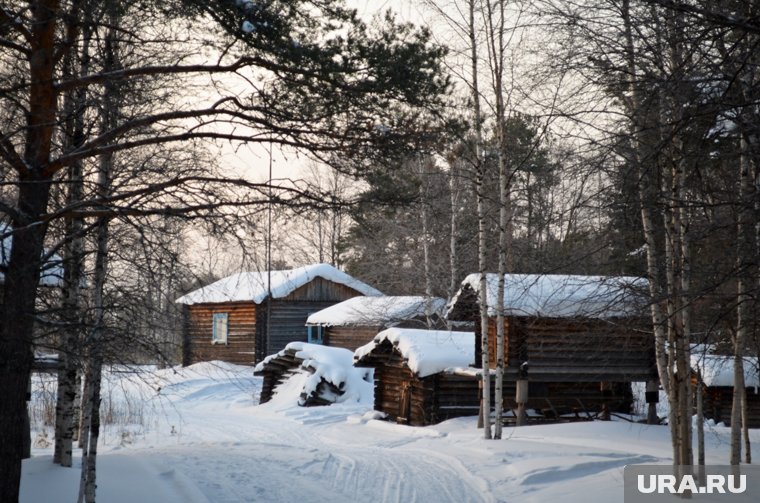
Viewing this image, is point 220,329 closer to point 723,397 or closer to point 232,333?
point 232,333

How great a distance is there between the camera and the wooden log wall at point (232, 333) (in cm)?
3781

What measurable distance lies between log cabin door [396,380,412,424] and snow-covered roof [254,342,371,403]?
4132 millimetres

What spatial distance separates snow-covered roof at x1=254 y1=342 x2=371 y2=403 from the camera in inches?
1078

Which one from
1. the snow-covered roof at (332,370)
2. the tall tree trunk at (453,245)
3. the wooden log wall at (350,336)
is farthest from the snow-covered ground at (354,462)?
the wooden log wall at (350,336)

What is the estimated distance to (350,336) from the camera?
35.5 metres

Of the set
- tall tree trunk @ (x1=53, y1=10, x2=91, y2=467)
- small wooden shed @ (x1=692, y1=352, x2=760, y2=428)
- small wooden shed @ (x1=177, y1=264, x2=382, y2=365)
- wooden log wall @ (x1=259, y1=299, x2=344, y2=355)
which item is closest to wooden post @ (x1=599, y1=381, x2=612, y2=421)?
small wooden shed @ (x1=692, y1=352, x2=760, y2=428)

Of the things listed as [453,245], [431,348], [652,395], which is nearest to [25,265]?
[431,348]

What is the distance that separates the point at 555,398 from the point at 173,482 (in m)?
13.3

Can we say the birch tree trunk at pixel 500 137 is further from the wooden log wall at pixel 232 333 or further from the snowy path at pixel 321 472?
the wooden log wall at pixel 232 333

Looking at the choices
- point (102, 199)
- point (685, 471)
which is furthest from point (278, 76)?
point (685, 471)

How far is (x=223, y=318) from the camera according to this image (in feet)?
129

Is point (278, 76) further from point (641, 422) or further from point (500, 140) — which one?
point (641, 422)

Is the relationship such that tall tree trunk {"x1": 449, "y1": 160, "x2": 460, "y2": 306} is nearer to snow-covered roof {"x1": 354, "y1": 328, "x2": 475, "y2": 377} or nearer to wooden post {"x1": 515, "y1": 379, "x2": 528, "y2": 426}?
snow-covered roof {"x1": 354, "y1": 328, "x2": 475, "y2": 377}

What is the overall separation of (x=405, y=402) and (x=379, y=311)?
26.3 ft
